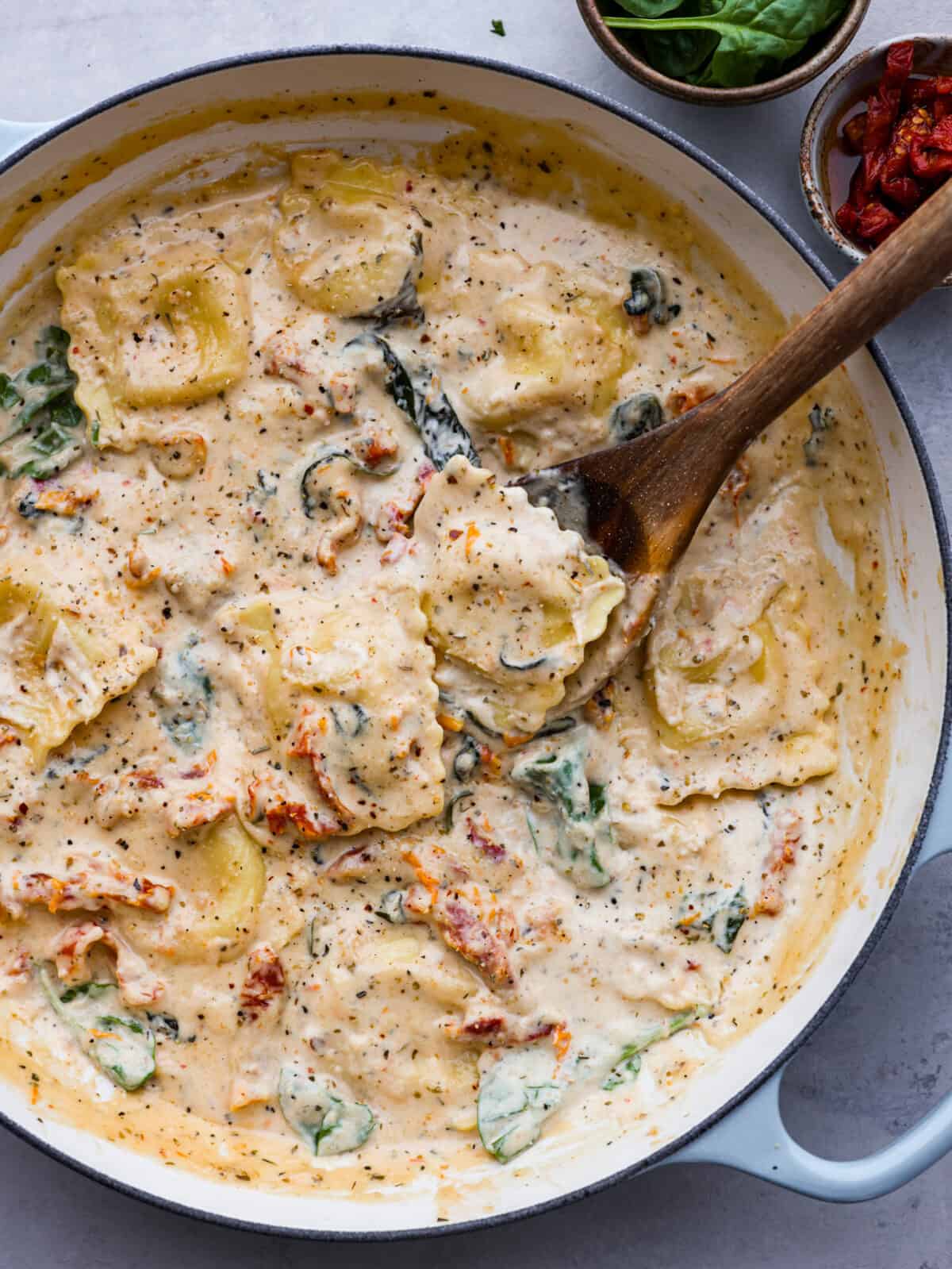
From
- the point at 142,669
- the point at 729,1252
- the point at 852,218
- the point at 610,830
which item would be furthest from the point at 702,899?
the point at 852,218

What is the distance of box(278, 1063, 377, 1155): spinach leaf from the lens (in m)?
2.93

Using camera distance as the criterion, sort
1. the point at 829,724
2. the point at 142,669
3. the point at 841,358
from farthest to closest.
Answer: the point at 829,724 → the point at 142,669 → the point at 841,358

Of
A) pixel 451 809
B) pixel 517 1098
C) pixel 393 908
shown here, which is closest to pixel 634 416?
pixel 451 809

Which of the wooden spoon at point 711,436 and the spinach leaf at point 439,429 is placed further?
the spinach leaf at point 439,429

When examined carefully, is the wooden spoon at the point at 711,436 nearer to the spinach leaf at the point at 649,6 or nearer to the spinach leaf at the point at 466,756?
the spinach leaf at the point at 466,756

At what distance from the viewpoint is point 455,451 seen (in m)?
2.96

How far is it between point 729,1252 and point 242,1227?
1313 millimetres

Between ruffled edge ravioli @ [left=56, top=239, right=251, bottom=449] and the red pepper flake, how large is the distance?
1574 millimetres

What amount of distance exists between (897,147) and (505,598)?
59.5 inches

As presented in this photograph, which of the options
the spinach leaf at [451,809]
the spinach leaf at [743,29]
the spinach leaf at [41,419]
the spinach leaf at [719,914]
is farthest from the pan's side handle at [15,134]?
the spinach leaf at [719,914]

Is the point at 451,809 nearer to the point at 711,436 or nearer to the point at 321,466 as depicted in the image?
the point at 321,466

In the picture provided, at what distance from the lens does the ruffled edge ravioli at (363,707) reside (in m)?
2.78

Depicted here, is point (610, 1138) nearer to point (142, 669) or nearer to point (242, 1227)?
point (242, 1227)

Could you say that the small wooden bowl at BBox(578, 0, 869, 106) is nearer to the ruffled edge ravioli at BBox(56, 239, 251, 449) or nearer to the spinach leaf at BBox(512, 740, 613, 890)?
the ruffled edge ravioli at BBox(56, 239, 251, 449)
